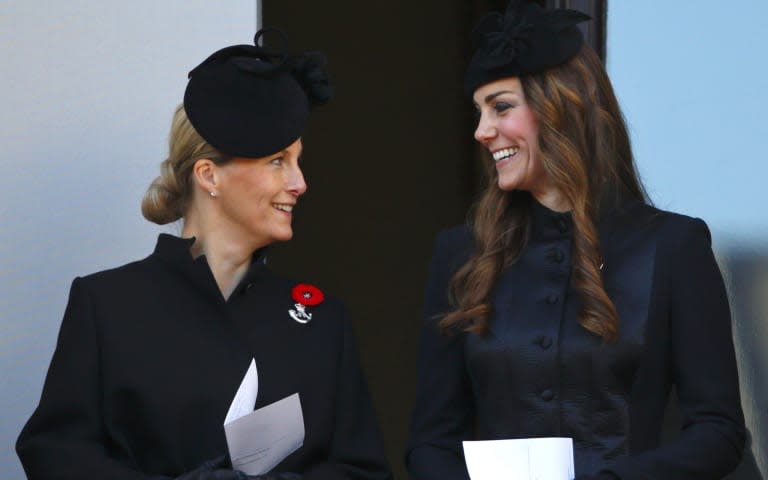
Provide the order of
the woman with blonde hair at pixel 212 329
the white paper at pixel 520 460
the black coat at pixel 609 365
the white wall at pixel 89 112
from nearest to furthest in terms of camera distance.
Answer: the white paper at pixel 520 460
the black coat at pixel 609 365
the woman with blonde hair at pixel 212 329
the white wall at pixel 89 112

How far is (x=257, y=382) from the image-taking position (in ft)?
11.6

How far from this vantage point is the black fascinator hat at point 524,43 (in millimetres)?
3592

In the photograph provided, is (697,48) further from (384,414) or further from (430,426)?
Answer: (384,414)

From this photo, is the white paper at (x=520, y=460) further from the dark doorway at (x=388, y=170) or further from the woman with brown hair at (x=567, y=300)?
the dark doorway at (x=388, y=170)

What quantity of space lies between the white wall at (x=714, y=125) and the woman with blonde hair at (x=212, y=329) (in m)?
1.04

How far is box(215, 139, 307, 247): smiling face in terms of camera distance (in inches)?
144

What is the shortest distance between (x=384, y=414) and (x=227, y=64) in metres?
3.06

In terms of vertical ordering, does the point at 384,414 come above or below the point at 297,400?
below

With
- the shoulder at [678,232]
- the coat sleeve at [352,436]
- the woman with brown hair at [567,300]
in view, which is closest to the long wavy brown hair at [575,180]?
the woman with brown hair at [567,300]

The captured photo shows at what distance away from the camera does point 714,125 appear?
428 cm

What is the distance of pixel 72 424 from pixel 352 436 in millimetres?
648

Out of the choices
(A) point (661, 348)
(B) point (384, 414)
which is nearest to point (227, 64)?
(A) point (661, 348)

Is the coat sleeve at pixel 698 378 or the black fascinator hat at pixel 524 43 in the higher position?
the black fascinator hat at pixel 524 43

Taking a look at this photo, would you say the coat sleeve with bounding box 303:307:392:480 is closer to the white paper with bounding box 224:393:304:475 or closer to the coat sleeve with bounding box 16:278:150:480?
the white paper with bounding box 224:393:304:475
